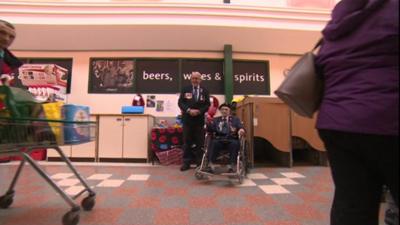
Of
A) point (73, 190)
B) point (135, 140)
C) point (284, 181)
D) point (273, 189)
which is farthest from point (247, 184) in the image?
point (135, 140)

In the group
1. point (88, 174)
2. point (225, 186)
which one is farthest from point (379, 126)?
point (88, 174)

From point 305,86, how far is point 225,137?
7.93ft

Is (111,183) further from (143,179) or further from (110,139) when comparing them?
(110,139)

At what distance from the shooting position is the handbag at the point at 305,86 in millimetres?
743

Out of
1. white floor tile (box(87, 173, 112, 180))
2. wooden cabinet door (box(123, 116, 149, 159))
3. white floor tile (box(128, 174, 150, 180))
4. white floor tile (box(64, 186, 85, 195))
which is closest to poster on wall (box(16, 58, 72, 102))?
wooden cabinet door (box(123, 116, 149, 159))

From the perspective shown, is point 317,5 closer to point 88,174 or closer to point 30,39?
point 88,174

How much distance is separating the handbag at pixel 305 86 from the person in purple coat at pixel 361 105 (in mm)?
20

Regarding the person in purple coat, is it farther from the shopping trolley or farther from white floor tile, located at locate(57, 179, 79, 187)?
white floor tile, located at locate(57, 179, 79, 187)

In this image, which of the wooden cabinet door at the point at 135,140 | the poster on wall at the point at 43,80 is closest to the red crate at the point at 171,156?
the wooden cabinet door at the point at 135,140

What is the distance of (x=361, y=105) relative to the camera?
2.04 ft

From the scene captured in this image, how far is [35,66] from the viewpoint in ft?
14.7

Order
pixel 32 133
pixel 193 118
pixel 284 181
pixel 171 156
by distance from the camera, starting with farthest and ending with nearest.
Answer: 1. pixel 171 156
2. pixel 193 118
3. pixel 284 181
4. pixel 32 133

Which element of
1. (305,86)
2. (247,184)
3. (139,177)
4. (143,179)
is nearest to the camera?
(305,86)

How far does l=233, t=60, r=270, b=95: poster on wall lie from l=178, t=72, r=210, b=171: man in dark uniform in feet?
5.33
